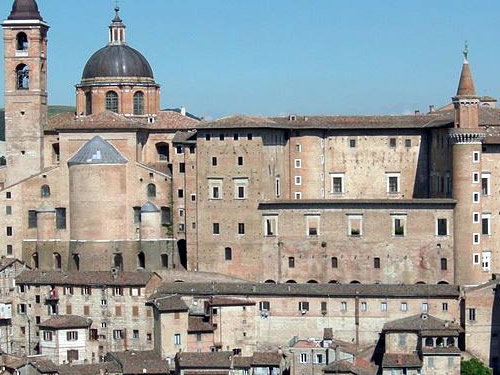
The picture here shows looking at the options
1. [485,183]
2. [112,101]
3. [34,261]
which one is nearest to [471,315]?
[485,183]

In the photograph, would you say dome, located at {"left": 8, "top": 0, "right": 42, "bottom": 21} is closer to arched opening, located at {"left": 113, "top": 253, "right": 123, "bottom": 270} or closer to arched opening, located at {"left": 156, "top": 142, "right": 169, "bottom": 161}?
arched opening, located at {"left": 156, "top": 142, "right": 169, "bottom": 161}

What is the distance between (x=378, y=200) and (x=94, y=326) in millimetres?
14219

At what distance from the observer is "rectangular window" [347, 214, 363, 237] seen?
7388 cm

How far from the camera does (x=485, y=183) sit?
7331 cm

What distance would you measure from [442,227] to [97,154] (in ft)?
53.5

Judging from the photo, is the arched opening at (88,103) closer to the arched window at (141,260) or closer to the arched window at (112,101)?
the arched window at (112,101)

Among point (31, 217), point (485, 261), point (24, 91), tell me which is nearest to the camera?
point (485, 261)

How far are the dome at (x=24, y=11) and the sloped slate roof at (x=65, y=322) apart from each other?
1753 cm

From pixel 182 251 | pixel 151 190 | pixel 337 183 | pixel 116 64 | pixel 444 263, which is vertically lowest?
pixel 444 263

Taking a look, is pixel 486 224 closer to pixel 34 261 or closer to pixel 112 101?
pixel 34 261

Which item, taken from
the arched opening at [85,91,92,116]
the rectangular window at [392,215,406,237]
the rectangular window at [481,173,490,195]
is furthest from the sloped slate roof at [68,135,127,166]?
the rectangular window at [481,173,490,195]

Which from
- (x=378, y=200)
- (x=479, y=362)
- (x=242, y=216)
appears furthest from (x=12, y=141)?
(x=479, y=362)

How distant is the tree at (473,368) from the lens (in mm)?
65688

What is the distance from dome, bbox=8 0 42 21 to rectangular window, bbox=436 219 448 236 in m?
22.6
